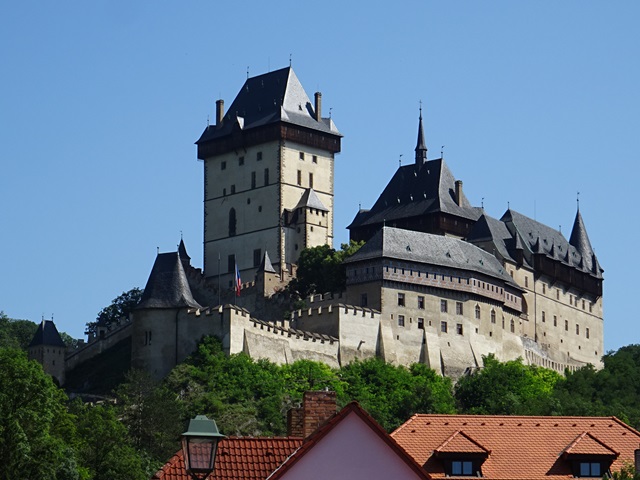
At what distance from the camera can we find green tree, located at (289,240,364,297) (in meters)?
91.5

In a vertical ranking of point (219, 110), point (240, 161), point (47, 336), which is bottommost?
point (47, 336)

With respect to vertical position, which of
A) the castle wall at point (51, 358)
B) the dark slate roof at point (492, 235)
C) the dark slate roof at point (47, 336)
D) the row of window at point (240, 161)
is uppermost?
the row of window at point (240, 161)

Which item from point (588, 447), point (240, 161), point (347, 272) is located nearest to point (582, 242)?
point (240, 161)

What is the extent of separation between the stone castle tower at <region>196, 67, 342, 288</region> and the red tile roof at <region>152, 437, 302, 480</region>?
7124 centimetres

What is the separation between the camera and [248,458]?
25.0 meters

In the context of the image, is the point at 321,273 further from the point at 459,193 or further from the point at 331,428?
the point at 331,428

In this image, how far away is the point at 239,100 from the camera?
10625 centimetres

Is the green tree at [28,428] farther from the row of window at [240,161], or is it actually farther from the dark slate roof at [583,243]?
the dark slate roof at [583,243]

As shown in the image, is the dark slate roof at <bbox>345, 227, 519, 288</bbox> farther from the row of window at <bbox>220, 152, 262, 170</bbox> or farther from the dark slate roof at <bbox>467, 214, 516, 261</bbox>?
the row of window at <bbox>220, 152, 262, 170</bbox>

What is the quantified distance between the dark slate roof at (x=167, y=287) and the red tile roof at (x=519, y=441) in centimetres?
5335

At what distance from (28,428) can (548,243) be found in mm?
55520

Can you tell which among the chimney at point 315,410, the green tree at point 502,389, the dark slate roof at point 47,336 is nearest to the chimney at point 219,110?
the dark slate roof at point 47,336

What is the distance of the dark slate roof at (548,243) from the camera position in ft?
344

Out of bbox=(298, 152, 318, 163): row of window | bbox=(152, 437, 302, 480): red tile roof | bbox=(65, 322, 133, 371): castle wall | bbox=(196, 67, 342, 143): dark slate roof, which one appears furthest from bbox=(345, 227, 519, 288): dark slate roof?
bbox=(152, 437, 302, 480): red tile roof
